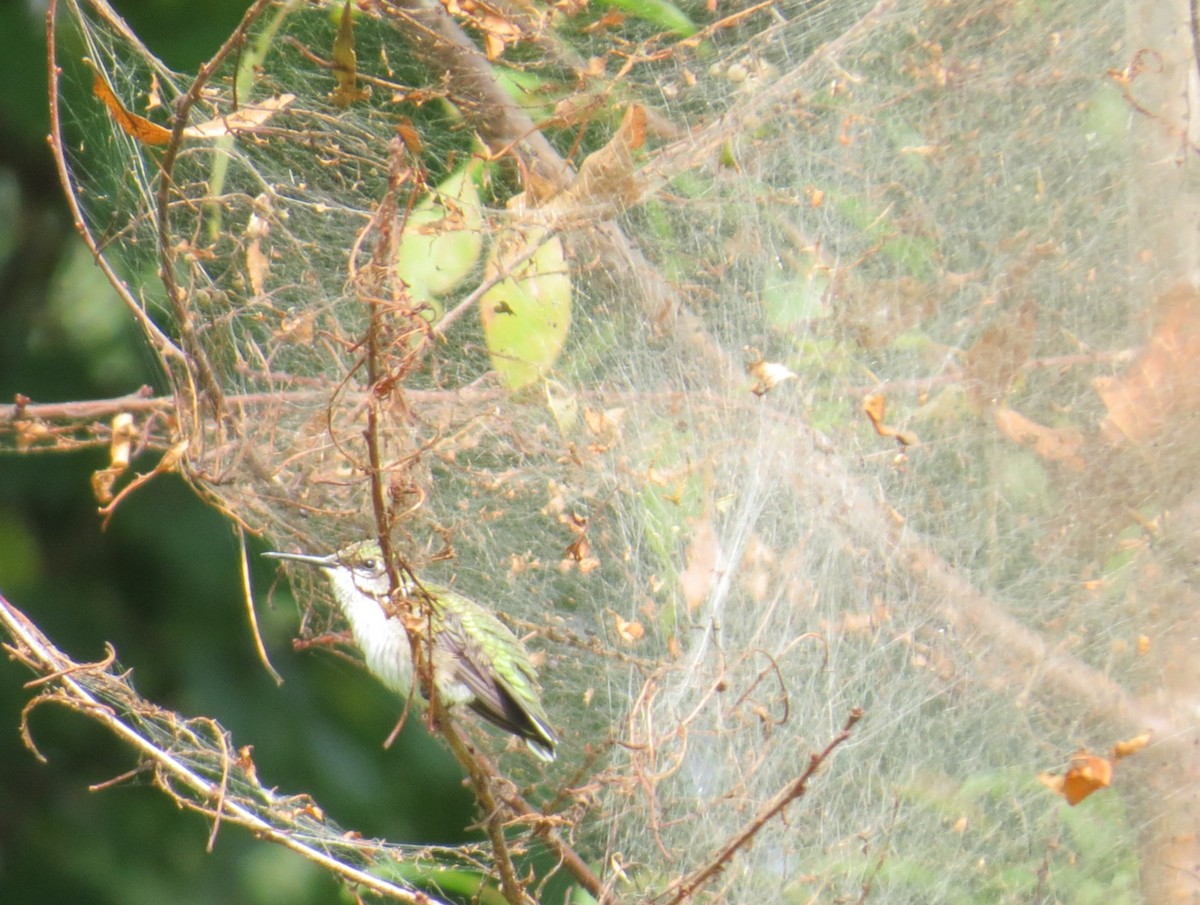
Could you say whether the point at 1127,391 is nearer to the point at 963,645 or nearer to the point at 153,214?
the point at 963,645

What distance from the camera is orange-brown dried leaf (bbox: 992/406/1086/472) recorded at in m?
2.80

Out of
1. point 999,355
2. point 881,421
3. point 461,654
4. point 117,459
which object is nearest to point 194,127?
point 117,459

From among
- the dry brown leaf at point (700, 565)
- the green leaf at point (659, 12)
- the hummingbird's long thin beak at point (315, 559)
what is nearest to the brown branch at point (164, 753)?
the hummingbird's long thin beak at point (315, 559)

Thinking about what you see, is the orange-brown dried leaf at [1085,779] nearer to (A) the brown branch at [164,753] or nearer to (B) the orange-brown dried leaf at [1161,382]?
(B) the orange-brown dried leaf at [1161,382]

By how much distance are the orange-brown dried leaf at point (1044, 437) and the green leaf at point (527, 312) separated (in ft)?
3.60

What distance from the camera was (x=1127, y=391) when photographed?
2.75 m

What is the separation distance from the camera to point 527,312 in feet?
9.89

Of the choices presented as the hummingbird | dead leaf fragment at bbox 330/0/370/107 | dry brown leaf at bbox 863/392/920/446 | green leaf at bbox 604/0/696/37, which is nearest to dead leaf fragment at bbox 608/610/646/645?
the hummingbird

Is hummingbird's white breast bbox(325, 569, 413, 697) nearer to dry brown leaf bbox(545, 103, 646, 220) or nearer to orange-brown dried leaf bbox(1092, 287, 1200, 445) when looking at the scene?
dry brown leaf bbox(545, 103, 646, 220)

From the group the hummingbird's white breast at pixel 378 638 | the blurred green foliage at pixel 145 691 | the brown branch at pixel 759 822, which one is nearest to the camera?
the brown branch at pixel 759 822

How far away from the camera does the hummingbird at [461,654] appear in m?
2.88

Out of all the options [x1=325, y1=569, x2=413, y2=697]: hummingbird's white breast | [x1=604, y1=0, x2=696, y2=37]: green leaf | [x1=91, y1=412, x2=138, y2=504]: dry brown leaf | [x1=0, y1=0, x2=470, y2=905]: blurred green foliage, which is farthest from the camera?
[x1=0, y1=0, x2=470, y2=905]: blurred green foliage

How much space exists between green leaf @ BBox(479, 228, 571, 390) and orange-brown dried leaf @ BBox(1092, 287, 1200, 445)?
4.27 feet

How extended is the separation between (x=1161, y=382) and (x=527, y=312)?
1500 millimetres
